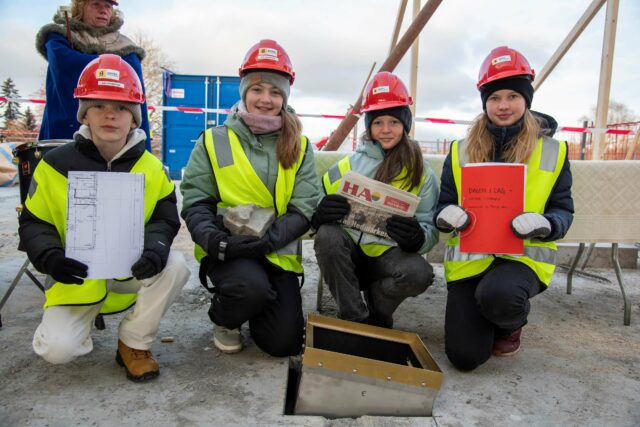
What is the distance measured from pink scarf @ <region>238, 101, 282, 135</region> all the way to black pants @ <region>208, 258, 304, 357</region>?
674mm

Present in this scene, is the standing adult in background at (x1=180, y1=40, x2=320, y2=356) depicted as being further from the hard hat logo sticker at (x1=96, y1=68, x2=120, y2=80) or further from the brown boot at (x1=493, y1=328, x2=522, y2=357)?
the brown boot at (x1=493, y1=328, x2=522, y2=357)

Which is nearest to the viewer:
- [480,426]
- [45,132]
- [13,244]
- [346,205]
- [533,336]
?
[480,426]

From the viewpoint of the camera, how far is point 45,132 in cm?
302

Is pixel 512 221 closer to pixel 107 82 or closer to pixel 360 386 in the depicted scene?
pixel 360 386

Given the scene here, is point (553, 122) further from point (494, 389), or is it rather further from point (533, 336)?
point (494, 389)

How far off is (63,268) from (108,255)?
0.18 metres

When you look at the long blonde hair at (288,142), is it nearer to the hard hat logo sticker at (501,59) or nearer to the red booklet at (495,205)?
the red booklet at (495,205)

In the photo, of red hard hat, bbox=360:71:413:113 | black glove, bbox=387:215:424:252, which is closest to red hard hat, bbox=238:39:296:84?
red hard hat, bbox=360:71:413:113

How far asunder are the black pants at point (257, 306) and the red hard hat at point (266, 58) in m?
1.00

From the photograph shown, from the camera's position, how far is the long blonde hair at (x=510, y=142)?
243 cm

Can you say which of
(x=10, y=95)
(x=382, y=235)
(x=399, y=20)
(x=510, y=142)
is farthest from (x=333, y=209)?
(x=10, y=95)

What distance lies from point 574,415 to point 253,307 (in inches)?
56.7

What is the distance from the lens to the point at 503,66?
8.00 feet

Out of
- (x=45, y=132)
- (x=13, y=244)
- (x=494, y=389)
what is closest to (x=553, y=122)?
(x=494, y=389)
